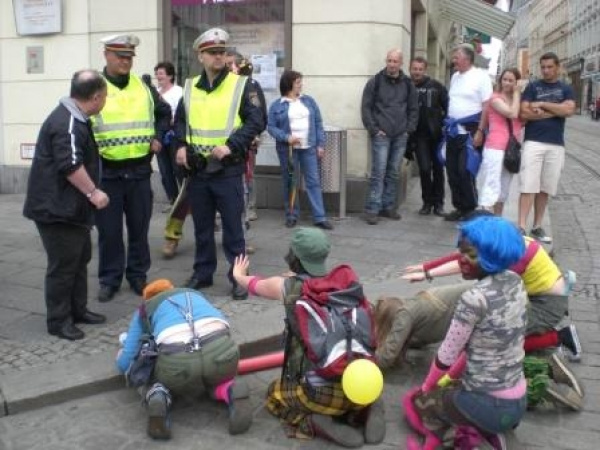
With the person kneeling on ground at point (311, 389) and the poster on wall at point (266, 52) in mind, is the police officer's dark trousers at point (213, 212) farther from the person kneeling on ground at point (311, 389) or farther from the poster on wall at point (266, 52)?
the poster on wall at point (266, 52)

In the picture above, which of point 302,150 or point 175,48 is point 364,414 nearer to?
point 302,150

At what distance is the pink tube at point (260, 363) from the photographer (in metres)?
4.22

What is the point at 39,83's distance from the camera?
31.4 ft

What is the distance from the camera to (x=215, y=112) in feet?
17.1

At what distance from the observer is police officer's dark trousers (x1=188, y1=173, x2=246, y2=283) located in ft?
17.3

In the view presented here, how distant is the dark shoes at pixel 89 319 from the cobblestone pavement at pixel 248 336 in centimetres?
8

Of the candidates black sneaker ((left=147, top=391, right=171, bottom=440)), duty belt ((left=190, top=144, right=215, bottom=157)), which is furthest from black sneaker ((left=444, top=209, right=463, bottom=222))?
black sneaker ((left=147, top=391, right=171, bottom=440))

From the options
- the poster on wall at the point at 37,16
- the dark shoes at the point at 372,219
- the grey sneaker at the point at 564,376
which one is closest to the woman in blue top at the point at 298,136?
the dark shoes at the point at 372,219

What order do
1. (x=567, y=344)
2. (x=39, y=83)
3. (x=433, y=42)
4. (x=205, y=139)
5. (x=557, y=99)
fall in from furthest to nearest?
(x=433, y=42) < (x=39, y=83) < (x=557, y=99) < (x=205, y=139) < (x=567, y=344)

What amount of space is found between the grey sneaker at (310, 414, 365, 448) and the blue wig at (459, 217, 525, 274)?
1.00 m

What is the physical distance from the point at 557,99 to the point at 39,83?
648 centimetres

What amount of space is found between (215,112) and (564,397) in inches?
117

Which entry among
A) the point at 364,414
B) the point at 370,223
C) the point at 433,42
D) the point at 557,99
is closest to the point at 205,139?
the point at 364,414

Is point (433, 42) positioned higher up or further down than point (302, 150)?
higher up
